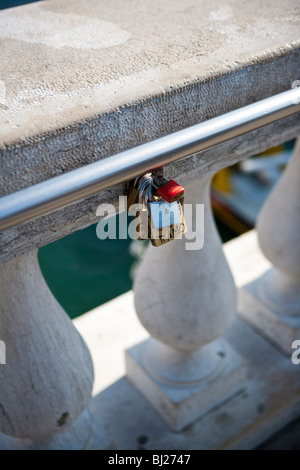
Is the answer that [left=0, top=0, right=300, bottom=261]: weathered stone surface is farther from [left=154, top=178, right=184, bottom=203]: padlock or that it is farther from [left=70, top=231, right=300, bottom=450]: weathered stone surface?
[left=70, top=231, right=300, bottom=450]: weathered stone surface

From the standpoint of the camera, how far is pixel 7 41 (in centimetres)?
100

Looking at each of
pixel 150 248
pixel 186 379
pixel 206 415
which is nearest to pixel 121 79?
pixel 150 248

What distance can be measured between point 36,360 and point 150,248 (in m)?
0.40

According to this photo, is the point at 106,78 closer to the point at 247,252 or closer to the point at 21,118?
the point at 21,118

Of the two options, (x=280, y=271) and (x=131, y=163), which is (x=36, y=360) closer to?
(x=131, y=163)

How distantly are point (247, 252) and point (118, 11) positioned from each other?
1.15m

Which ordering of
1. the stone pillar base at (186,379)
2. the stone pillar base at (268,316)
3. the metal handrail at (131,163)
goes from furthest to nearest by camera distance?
the stone pillar base at (268,316) < the stone pillar base at (186,379) < the metal handrail at (131,163)

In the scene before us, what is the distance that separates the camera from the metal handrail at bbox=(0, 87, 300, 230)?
632 mm

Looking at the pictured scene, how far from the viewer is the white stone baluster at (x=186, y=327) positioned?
1.25 meters

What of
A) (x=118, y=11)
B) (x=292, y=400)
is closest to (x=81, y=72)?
(x=118, y=11)

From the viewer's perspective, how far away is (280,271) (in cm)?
163

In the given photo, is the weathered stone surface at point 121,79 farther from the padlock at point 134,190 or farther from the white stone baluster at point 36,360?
the white stone baluster at point 36,360

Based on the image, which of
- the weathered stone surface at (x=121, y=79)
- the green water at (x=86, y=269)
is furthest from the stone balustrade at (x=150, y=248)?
the green water at (x=86, y=269)

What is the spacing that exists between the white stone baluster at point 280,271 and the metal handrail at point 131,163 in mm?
619
